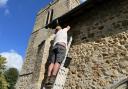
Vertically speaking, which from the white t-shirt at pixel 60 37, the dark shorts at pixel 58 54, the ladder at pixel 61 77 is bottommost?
the ladder at pixel 61 77

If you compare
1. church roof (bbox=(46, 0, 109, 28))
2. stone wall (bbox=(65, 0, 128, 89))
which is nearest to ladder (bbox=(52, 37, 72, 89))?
stone wall (bbox=(65, 0, 128, 89))

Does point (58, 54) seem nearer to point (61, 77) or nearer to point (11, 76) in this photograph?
point (61, 77)

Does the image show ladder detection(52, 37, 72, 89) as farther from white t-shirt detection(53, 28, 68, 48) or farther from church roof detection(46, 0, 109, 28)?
church roof detection(46, 0, 109, 28)

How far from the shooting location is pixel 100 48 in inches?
299

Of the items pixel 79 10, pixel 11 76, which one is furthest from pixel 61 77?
pixel 11 76

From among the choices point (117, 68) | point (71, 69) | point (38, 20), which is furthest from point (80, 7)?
point (38, 20)

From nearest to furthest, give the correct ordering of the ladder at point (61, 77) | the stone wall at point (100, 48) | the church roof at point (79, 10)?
the stone wall at point (100, 48)
the ladder at point (61, 77)
the church roof at point (79, 10)

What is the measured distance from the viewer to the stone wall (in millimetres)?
6922

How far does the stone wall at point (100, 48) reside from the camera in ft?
22.7

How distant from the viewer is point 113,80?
673 cm

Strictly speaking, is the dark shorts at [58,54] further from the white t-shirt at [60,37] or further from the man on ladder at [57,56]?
the white t-shirt at [60,37]

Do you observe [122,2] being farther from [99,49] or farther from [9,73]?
[9,73]

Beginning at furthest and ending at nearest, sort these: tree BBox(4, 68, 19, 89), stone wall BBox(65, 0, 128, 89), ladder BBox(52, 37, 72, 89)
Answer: tree BBox(4, 68, 19, 89), ladder BBox(52, 37, 72, 89), stone wall BBox(65, 0, 128, 89)

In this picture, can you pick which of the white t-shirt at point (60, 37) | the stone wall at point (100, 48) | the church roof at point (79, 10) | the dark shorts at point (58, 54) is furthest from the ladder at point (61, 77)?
the church roof at point (79, 10)
